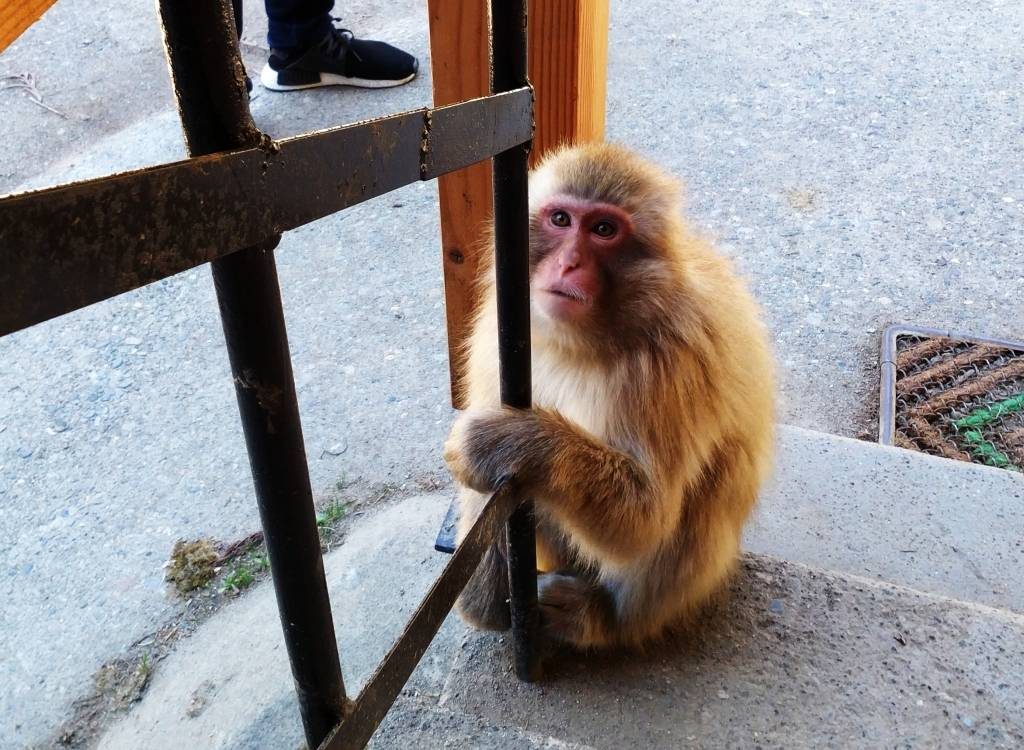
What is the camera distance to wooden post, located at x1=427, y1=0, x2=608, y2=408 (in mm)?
1996

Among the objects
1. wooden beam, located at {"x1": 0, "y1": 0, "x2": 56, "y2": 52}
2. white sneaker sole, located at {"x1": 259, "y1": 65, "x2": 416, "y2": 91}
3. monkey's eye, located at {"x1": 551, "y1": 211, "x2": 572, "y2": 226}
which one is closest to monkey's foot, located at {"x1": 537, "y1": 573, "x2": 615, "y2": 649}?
monkey's eye, located at {"x1": 551, "y1": 211, "x2": 572, "y2": 226}

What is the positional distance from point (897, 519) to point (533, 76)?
163cm

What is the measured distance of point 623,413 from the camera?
6.04 feet

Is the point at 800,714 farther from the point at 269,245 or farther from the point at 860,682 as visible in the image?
the point at 269,245

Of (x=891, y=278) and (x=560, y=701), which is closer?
(x=560, y=701)

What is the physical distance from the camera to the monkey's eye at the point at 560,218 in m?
1.87

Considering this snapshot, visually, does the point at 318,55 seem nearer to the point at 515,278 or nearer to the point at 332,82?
the point at 332,82

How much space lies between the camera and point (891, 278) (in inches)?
158

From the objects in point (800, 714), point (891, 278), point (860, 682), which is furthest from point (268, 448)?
point (891, 278)

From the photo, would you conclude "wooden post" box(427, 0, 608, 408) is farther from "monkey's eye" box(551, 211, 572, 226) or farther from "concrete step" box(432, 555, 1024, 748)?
"concrete step" box(432, 555, 1024, 748)

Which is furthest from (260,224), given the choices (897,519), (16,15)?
(897,519)

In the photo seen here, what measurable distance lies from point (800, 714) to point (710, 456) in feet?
1.87

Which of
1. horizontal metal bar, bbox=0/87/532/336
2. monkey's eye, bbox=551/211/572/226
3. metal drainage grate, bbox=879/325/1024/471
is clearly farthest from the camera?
metal drainage grate, bbox=879/325/1024/471

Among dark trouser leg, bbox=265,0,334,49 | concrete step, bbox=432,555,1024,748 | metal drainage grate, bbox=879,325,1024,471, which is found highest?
dark trouser leg, bbox=265,0,334,49
